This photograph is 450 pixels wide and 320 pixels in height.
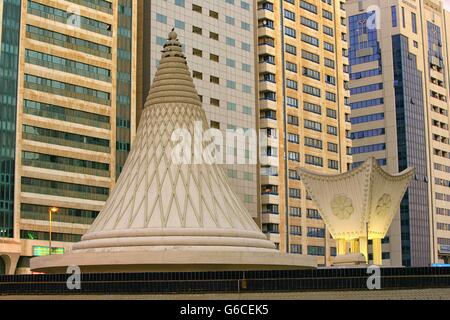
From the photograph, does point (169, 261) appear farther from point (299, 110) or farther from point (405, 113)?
point (405, 113)

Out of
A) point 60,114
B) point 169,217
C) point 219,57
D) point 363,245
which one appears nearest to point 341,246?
point 363,245

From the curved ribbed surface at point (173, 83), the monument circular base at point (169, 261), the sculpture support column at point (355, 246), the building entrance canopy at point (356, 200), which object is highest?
the curved ribbed surface at point (173, 83)

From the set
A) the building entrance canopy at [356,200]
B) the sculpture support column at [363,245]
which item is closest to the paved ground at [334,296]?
the building entrance canopy at [356,200]

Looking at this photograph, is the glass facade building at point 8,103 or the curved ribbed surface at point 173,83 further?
Result: the glass facade building at point 8,103

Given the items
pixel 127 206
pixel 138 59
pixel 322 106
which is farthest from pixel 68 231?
pixel 322 106

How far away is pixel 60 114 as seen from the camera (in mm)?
89562

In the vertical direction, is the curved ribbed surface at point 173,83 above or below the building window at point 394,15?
below

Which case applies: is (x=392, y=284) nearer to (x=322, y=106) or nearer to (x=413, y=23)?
(x=322, y=106)

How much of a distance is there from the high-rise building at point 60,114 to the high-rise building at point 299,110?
81.0 feet

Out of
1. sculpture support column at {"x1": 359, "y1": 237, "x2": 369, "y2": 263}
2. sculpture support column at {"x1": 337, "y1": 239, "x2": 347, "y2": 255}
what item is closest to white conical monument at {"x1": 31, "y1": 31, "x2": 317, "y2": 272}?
sculpture support column at {"x1": 337, "y1": 239, "x2": 347, "y2": 255}

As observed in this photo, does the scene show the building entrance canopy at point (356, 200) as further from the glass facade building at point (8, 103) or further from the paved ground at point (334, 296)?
the glass facade building at point (8, 103)

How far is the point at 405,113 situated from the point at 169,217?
10857 centimetres

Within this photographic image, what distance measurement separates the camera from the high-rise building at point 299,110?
373 feet
